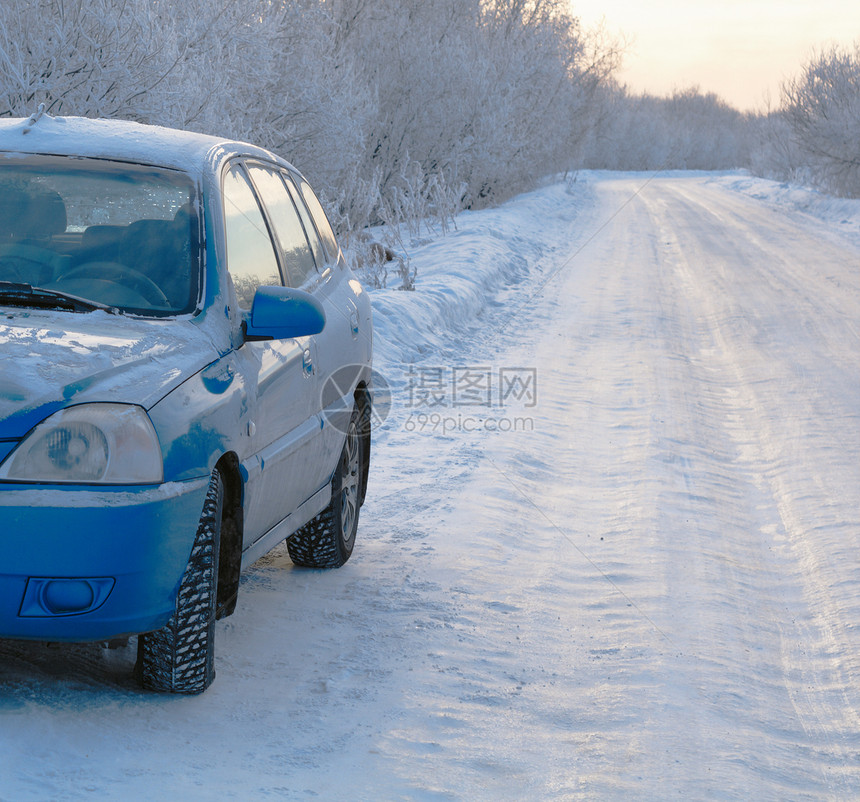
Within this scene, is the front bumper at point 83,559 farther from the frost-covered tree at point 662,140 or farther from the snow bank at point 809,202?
the frost-covered tree at point 662,140

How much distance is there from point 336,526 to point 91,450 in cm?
203

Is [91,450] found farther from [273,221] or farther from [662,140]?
[662,140]

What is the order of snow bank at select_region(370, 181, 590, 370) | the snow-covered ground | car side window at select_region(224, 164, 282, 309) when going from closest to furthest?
1. the snow-covered ground
2. car side window at select_region(224, 164, 282, 309)
3. snow bank at select_region(370, 181, 590, 370)

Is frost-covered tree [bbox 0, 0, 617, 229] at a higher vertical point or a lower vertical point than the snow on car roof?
higher

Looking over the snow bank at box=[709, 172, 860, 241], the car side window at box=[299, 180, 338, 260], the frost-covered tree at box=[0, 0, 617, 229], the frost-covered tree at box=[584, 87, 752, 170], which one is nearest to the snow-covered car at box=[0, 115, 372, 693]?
the car side window at box=[299, 180, 338, 260]

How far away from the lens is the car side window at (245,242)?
3.64 meters

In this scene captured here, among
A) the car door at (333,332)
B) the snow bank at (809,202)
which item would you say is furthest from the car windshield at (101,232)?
the snow bank at (809,202)

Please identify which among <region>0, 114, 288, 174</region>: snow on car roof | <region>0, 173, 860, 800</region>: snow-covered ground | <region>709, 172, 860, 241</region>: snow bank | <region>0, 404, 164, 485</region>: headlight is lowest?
<region>0, 173, 860, 800</region>: snow-covered ground

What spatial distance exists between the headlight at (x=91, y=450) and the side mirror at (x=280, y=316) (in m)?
0.76

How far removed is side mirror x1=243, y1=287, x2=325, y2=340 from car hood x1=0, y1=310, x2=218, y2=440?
228 millimetres

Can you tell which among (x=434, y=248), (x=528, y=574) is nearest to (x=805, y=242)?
(x=434, y=248)

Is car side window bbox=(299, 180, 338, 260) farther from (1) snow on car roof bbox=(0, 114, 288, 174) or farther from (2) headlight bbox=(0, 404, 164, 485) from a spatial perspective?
(2) headlight bbox=(0, 404, 164, 485)

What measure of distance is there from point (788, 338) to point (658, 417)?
3943 millimetres

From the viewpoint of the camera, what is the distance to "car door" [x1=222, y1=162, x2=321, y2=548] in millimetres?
3397
